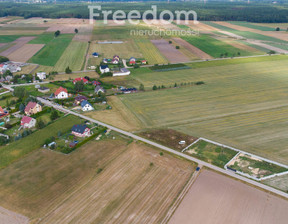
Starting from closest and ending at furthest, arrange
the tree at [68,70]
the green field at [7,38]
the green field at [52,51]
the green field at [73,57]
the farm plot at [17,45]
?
1. the tree at [68,70]
2. the green field at [73,57]
3. the green field at [52,51]
4. the farm plot at [17,45]
5. the green field at [7,38]

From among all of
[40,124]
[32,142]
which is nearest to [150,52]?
[40,124]

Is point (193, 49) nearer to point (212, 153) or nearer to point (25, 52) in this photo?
point (25, 52)

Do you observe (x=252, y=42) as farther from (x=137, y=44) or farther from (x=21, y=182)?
(x=21, y=182)

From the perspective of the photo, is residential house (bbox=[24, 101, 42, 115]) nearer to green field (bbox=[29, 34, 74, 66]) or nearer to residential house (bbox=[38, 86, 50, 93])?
residential house (bbox=[38, 86, 50, 93])

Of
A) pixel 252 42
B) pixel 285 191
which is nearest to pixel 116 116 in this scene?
pixel 285 191

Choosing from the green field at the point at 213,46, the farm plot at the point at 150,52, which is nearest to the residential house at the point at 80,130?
the farm plot at the point at 150,52

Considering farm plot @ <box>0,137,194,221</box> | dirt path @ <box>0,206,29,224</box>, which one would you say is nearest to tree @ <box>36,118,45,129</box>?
farm plot @ <box>0,137,194,221</box>

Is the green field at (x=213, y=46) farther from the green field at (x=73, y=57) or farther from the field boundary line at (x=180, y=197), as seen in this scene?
the field boundary line at (x=180, y=197)

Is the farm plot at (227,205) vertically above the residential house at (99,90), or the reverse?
the residential house at (99,90)
